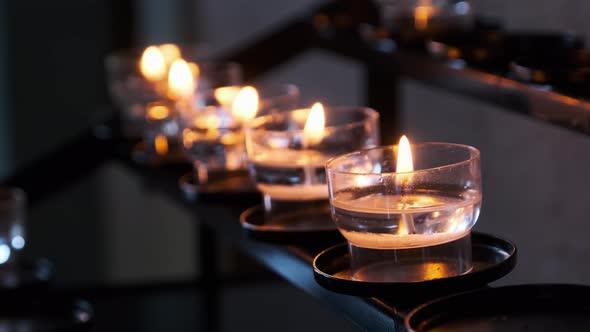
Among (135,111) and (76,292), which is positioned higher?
(135,111)

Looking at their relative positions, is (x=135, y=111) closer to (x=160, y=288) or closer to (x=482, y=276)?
(x=160, y=288)

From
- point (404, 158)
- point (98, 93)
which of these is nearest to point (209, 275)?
point (404, 158)

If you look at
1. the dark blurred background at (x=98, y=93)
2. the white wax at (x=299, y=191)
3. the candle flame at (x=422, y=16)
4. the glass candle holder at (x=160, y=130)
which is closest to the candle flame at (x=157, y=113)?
the glass candle holder at (x=160, y=130)

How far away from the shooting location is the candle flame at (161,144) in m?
1.00

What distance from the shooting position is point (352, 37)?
1.10 meters

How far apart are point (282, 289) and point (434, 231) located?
2.47 ft

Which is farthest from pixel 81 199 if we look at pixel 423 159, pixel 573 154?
pixel 423 159

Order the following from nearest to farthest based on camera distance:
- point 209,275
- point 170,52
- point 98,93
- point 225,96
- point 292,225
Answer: point 292,225, point 225,96, point 209,275, point 170,52, point 98,93

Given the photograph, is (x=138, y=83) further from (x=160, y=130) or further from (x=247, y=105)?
(x=247, y=105)

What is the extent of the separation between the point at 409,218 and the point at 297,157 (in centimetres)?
18

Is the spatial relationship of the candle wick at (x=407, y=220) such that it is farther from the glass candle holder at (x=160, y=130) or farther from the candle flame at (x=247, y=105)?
the glass candle holder at (x=160, y=130)

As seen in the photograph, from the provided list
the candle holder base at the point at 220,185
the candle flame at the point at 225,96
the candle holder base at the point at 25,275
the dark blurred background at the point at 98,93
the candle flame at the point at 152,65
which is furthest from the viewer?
the dark blurred background at the point at 98,93

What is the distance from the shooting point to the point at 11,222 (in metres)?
1.05

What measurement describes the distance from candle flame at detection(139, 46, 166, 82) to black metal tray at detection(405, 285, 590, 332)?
779 mm
